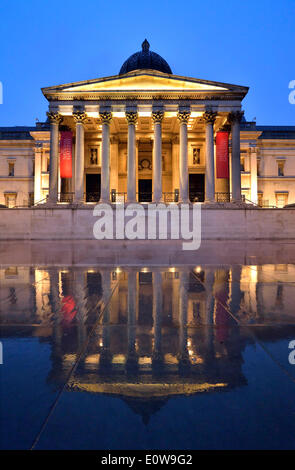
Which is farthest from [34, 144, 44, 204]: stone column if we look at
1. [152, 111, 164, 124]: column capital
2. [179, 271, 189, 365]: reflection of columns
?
[179, 271, 189, 365]: reflection of columns

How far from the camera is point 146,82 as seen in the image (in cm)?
2894

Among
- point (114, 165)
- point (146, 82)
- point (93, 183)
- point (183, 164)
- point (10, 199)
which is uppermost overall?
point (146, 82)

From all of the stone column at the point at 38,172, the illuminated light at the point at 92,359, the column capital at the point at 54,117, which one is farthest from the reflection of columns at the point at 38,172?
the illuminated light at the point at 92,359

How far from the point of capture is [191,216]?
85.6 ft

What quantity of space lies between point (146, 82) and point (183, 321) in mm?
30746

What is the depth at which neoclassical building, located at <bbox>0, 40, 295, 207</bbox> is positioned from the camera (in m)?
28.5

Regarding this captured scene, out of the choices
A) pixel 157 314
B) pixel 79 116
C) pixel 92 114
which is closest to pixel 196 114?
pixel 92 114

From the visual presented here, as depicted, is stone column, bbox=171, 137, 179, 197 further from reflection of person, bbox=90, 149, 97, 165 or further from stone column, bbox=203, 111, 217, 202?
reflection of person, bbox=90, 149, 97, 165

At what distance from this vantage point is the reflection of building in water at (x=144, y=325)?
2.17 m

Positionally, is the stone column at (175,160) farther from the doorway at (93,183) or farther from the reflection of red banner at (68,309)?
the reflection of red banner at (68,309)

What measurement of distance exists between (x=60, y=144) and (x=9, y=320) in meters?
29.2

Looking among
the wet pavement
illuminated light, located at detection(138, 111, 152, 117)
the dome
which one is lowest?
the wet pavement

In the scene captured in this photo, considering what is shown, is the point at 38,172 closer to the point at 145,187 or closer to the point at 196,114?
the point at 145,187

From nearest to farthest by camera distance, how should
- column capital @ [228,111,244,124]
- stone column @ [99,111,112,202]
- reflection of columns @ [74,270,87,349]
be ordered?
reflection of columns @ [74,270,87,349]
stone column @ [99,111,112,202]
column capital @ [228,111,244,124]
